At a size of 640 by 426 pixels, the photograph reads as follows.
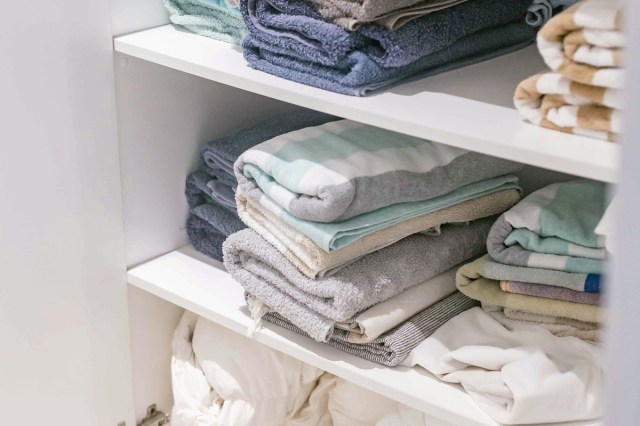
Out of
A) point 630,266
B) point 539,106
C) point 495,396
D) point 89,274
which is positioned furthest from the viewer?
point 89,274

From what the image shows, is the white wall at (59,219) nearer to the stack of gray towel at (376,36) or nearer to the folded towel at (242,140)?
the folded towel at (242,140)

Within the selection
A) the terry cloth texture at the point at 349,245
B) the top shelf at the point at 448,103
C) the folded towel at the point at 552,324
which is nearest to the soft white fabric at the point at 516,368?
the folded towel at the point at 552,324

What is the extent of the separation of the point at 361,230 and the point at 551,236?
0.22 meters

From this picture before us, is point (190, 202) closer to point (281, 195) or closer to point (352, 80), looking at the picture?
point (281, 195)

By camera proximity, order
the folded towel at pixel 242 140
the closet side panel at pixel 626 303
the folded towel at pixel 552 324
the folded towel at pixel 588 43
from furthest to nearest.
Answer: the folded towel at pixel 242 140 → the folded towel at pixel 552 324 → the folded towel at pixel 588 43 → the closet side panel at pixel 626 303

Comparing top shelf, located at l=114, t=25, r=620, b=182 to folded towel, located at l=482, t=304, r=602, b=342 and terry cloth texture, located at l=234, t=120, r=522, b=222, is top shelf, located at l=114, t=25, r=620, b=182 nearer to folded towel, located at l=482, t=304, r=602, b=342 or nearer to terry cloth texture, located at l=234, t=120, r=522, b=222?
terry cloth texture, located at l=234, t=120, r=522, b=222

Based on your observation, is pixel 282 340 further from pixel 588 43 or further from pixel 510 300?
pixel 588 43

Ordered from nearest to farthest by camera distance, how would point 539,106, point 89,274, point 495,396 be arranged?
point 539,106 < point 495,396 < point 89,274

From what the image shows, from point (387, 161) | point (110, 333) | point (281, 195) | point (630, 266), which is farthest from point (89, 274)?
point (630, 266)

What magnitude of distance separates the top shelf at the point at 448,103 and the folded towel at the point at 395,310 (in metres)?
0.25

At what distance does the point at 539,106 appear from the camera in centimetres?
96

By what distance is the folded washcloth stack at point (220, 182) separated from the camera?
1.37 meters

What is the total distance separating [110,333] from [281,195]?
1.48 feet

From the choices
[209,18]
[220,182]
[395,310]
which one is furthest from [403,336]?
[209,18]
